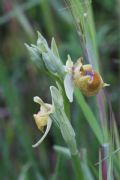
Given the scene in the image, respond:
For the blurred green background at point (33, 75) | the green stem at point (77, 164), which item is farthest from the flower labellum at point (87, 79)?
the blurred green background at point (33, 75)

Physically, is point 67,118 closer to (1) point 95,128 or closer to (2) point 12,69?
(1) point 95,128

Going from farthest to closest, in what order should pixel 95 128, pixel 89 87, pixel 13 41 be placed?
pixel 13 41 → pixel 95 128 → pixel 89 87

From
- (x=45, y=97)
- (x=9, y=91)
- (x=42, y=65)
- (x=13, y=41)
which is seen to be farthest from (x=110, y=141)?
(x=13, y=41)

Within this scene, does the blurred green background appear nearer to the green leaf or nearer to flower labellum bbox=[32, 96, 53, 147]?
the green leaf

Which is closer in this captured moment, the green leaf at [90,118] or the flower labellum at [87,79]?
the flower labellum at [87,79]

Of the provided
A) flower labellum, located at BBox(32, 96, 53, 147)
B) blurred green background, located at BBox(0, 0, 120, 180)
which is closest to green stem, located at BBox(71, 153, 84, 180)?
flower labellum, located at BBox(32, 96, 53, 147)

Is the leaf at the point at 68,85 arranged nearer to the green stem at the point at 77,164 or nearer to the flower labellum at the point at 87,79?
the flower labellum at the point at 87,79

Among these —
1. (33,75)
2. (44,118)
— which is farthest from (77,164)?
(33,75)

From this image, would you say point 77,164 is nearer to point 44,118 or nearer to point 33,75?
point 44,118

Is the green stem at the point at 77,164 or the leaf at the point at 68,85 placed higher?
the leaf at the point at 68,85
